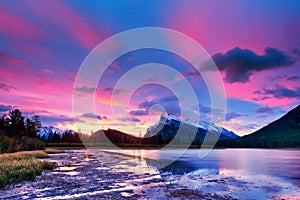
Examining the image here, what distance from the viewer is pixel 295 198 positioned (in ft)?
54.5

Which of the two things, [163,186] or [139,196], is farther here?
[163,186]

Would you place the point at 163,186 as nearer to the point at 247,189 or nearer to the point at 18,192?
the point at 247,189

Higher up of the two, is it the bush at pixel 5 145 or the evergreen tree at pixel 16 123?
the evergreen tree at pixel 16 123

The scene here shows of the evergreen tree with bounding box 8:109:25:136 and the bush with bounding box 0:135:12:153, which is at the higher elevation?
the evergreen tree with bounding box 8:109:25:136

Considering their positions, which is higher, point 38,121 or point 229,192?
point 38,121

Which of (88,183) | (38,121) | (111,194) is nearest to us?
(111,194)

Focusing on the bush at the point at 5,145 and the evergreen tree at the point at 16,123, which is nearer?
the bush at the point at 5,145

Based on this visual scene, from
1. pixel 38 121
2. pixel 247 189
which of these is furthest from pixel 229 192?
pixel 38 121

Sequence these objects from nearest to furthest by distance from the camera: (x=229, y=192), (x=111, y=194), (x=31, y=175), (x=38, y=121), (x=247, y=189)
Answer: (x=111, y=194) → (x=229, y=192) → (x=247, y=189) → (x=31, y=175) → (x=38, y=121)

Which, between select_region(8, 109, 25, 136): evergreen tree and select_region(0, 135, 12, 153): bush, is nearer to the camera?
select_region(0, 135, 12, 153): bush

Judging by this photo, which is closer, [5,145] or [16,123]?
[5,145]

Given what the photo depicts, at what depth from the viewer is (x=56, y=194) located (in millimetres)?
17109

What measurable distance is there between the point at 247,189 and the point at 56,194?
14757 millimetres

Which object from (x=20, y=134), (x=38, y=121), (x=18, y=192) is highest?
(x=38, y=121)
